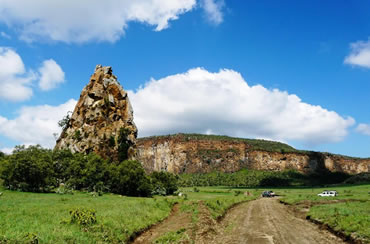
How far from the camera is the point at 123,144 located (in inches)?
3711

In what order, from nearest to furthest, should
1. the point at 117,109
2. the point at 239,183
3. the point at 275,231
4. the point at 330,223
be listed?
the point at 275,231 → the point at 330,223 → the point at 117,109 → the point at 239,183

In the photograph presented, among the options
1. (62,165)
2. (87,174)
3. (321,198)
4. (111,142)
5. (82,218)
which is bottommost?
(321,198)

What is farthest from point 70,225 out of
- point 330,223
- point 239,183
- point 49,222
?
point 239,183

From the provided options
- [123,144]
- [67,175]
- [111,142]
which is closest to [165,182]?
[123,144]

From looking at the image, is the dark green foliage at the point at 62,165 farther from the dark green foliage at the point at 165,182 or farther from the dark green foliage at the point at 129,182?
the dark green foliage at the point at 165,182

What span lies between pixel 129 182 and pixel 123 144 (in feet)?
89.6

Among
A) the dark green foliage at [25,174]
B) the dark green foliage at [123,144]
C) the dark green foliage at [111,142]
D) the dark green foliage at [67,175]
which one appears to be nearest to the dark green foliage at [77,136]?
the dark green foliage at [111,142]

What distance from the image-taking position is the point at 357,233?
19453mm

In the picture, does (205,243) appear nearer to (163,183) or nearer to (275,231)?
(275,231)

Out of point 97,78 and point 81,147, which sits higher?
point 97,78

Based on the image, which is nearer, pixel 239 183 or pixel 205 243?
pixel 205 243

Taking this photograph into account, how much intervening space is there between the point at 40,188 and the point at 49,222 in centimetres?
4768

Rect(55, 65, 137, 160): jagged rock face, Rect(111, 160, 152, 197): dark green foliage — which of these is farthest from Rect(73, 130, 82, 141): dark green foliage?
Rect(111, 160, 152, 197): dark green foliage

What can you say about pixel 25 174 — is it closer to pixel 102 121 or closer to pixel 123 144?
pixel 123 144
